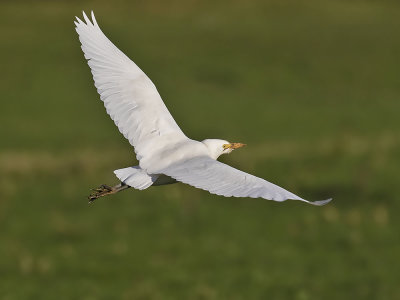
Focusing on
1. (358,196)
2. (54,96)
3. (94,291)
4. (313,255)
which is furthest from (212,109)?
(94,291)

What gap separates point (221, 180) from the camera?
5.51 meters

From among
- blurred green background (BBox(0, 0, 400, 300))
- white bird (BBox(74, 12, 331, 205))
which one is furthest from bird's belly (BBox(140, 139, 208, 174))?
blurred green background (BBox(0, 0, 400, 300))

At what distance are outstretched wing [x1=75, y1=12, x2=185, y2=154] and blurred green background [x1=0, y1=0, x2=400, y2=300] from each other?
313 inches

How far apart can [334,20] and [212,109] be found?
12270 millimetres

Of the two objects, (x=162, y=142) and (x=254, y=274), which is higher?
(x=162, y=142)

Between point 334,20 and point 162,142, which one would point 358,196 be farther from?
point 334,20

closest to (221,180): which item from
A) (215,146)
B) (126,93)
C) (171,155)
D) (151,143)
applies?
(171,155)

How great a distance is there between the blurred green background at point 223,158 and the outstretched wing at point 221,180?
30.2 feet

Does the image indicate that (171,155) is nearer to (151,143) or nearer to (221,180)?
(151,143)

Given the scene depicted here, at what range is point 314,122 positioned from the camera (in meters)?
25.4

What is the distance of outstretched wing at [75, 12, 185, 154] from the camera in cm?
658

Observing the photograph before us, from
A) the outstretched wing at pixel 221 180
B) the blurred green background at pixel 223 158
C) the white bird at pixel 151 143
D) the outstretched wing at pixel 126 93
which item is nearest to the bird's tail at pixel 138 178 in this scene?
the white bird at pixel 151 143

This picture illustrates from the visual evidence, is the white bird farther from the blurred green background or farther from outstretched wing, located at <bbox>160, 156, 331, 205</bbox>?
the blurred green background

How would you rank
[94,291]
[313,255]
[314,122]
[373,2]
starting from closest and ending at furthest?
1. [94,291]
2. [313,255]
3. [314,122]
4. [373,2]
